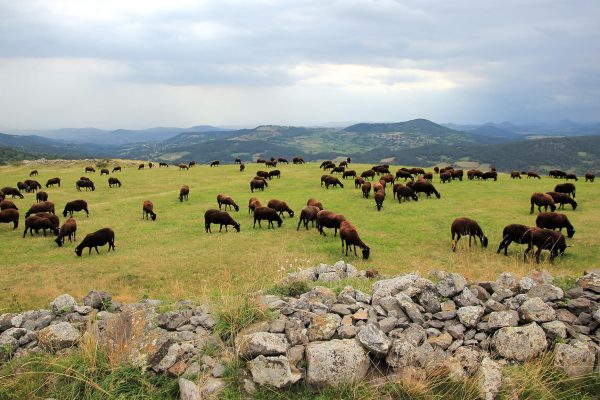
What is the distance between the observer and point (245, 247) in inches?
816

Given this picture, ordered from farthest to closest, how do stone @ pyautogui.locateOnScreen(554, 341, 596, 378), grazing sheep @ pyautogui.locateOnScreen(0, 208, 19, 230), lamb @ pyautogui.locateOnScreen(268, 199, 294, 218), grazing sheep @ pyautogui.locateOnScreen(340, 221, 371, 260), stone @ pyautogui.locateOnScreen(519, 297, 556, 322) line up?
lamb @ pyautogui.locateOnScreen(268, 199, 294, 218) < grazing sheep @ pyautogui.locateOnScreen(0, 208, 19, 230) < grazing sheep @ pyautogui.locateOnScreen(340, 221, 371, 260) < stone @ pyautogui.locateOnScreen(519, 297, 556, 322) < stone @ pyautogui.locateOnScreen(554, 341, 596, 378)

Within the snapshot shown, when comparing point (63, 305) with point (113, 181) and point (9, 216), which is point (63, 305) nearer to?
point (9, 216)

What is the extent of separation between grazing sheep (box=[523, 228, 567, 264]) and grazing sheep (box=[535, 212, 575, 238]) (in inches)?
155

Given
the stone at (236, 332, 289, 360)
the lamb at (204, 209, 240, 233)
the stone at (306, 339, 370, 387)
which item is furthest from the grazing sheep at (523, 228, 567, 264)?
the lamb at (204, 209, 240, 233)

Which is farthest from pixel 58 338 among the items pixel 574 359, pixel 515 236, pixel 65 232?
pixel 515 236

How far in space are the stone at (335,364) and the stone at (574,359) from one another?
3325 millimetres

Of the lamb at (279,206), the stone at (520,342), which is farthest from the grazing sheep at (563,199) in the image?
the stone at (520,342)

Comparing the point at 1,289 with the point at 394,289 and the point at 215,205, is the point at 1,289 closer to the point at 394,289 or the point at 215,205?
the point at 394,289

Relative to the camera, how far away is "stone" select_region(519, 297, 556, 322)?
7199mm

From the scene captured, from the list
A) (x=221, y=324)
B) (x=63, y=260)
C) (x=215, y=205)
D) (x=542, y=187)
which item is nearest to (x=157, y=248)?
(x=63, y=260)

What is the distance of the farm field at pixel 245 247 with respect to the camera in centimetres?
1496

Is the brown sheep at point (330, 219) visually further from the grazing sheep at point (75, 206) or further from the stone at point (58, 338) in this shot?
the grazing sheep at point (75, 206)

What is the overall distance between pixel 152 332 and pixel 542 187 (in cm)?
4325

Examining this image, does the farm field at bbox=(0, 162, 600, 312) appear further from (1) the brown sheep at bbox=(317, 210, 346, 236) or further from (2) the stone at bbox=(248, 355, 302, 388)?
(2) the stone at bbox=(248, 355, 302, 388)
